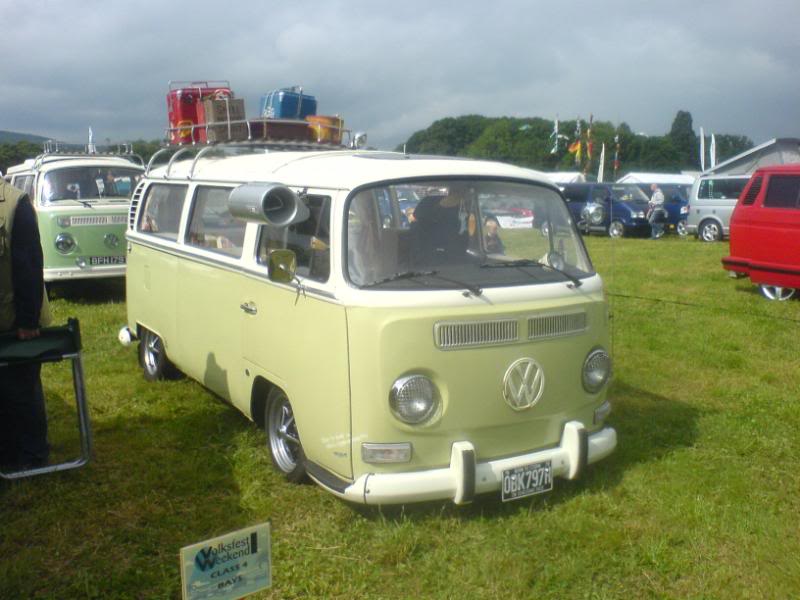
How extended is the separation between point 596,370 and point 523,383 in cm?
65

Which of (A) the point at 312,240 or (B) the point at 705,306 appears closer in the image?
(A) the point at 312,240

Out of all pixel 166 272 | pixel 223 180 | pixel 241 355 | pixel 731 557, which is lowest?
pixel 731 557

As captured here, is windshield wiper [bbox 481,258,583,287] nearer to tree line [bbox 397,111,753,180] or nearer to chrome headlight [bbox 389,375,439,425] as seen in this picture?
chrome headlight [bbox 389,375,439,425]

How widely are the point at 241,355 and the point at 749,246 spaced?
29.7ft

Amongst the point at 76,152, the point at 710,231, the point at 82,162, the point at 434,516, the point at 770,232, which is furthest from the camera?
the point at 710,231

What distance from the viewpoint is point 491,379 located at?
4414mm

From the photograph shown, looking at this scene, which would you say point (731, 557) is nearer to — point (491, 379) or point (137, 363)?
point (491, 379)

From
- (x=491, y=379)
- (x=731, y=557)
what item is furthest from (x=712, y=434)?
(x=491, y=379)

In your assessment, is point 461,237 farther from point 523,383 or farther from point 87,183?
point 87,183

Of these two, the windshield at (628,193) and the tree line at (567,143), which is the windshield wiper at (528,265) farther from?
the windshield at (628,193)

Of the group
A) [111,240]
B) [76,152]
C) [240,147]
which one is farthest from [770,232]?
[76,152]

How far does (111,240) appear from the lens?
11.7 metres

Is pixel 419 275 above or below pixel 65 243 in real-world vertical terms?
above

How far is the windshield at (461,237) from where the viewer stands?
176 inches
